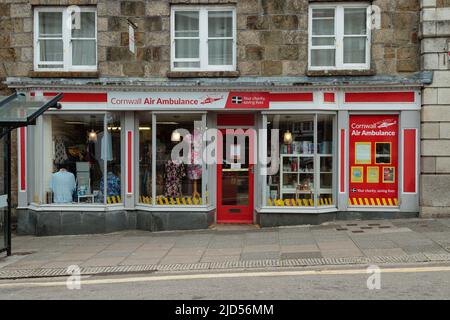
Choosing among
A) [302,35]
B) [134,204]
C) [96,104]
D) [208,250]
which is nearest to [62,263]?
[208,250]

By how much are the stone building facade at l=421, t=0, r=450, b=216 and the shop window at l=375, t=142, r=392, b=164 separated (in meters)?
0.83

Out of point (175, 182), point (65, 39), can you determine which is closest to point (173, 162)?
point (175, 182)

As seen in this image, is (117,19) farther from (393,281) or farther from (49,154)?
(393,281)

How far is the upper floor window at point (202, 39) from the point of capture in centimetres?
1338

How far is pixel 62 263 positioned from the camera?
980 centimetres

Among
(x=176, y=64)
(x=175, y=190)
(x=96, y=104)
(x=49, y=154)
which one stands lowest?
(x=175, y=190)

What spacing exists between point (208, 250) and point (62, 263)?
2.79 meters

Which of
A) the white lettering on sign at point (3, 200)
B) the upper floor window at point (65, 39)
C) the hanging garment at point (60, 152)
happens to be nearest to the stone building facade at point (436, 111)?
the upper floor window at point (65, 39)

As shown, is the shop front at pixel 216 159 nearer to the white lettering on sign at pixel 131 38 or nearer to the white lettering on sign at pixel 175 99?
the white lettering on sign at pixel 175 99

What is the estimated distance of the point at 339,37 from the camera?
1314 cm

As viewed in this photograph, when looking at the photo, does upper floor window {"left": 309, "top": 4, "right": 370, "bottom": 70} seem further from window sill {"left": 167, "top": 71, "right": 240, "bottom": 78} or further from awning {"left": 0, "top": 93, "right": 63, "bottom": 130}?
awning {"left": 0, "top": 93, "right": 63, "bottom": 130}

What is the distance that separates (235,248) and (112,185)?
14.8ft

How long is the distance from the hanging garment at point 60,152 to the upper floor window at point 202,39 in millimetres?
3533

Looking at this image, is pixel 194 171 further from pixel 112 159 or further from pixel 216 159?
pixel 112 159
